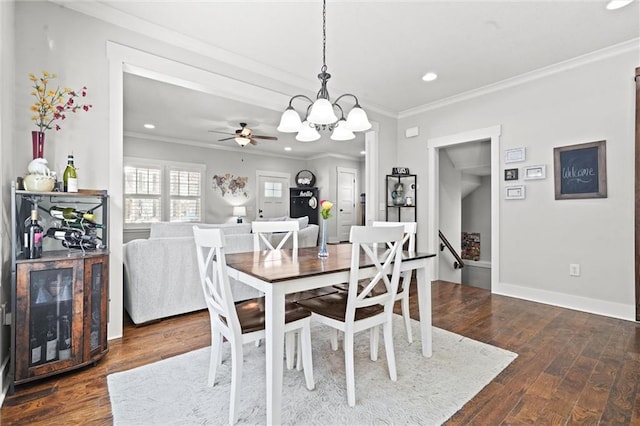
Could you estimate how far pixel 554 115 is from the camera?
3555 mm

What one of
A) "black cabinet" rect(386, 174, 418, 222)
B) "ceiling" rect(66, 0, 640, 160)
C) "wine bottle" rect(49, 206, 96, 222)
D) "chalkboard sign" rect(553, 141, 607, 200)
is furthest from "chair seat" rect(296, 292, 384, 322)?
"black cabinet" rect(386, 174, 418, 222)

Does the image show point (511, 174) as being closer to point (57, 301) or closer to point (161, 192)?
point (57, 301)

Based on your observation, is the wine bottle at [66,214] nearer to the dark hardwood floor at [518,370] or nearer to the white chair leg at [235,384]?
the dark hardwood floor at [518,370]

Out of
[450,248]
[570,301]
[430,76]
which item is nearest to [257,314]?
[430,76]

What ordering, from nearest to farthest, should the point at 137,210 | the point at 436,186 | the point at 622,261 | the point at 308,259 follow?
the point at 308,259 < the point at 622,261 < the point at 436,186 < the point at 137,210

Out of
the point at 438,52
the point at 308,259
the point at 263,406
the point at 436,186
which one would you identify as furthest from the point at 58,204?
the point at 436,186

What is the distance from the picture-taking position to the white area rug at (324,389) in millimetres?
1582

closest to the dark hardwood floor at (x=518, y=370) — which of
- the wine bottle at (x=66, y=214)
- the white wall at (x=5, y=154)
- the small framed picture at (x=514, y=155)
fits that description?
the white wall at (x=5, y=154)

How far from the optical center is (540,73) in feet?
11.9

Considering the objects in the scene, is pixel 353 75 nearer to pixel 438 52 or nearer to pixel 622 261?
pixel 438 52

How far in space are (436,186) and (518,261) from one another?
152 centimetres

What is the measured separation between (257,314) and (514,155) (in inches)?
147

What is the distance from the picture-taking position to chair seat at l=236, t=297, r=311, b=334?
1.65m

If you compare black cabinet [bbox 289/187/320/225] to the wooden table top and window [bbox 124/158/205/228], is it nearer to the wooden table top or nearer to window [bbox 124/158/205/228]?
window [bbox 124/158/205/228]
